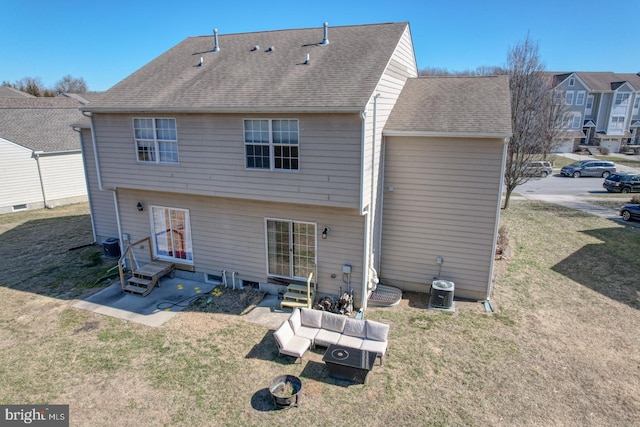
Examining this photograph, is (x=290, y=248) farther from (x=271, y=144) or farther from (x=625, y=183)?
(x=625, y=183)

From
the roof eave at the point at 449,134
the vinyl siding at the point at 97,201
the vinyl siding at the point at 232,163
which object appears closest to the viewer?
the vinyl siding at the point at 232,163

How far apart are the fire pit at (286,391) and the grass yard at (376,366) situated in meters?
0.18

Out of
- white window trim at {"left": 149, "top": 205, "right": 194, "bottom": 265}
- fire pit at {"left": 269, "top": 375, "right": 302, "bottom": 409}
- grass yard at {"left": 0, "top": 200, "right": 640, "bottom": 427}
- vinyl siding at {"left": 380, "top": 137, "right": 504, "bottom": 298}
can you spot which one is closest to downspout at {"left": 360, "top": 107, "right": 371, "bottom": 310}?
grass yard at {"left": 0, "top": 200, "right": 640, "bottom": 427}

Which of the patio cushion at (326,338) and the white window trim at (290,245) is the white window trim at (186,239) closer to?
the white window trim at (290,245)

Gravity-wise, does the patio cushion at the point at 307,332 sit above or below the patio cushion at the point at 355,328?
below

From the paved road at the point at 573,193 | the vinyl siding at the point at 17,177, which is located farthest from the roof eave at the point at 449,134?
the vinyl siding at the point at 17,177

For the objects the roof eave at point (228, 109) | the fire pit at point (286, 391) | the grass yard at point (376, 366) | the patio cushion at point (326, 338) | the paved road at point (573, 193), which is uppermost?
the roof eave at point (228, 109)

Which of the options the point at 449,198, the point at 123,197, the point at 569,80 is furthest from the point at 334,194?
the point at 569,80

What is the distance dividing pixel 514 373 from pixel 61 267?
14948 millimetres

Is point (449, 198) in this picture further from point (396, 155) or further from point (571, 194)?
point (571, 194)

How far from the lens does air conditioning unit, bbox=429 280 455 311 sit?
35.5 feet

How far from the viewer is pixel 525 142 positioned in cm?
1994

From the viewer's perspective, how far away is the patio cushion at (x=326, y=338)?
8.81 metres

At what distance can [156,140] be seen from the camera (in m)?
11.3
